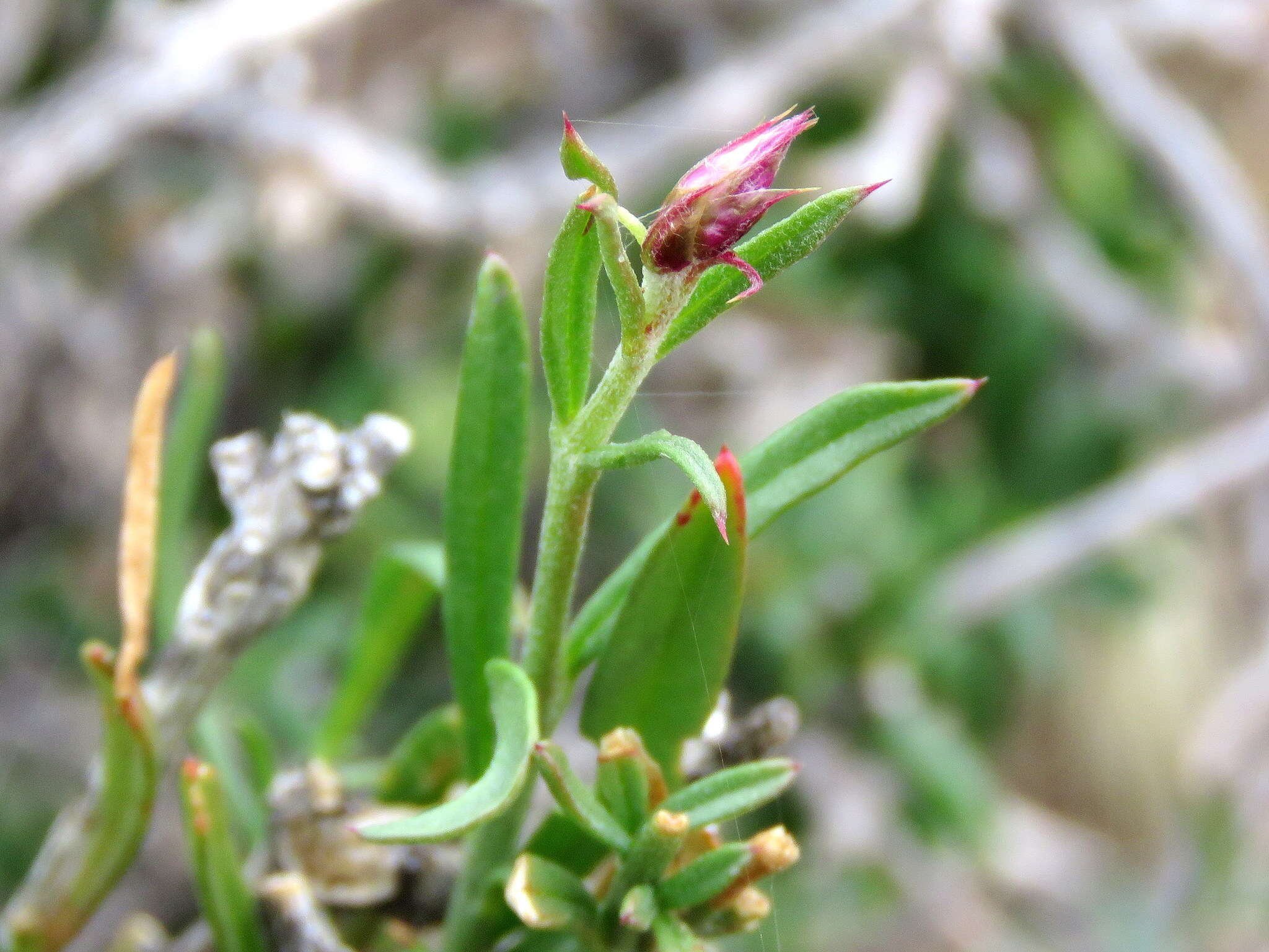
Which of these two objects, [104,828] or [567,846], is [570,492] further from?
[104,828]

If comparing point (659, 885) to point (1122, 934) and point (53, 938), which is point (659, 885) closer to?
point (53, 938)

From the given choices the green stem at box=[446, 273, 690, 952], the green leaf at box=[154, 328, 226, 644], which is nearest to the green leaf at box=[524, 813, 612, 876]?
the green stem at box=[446, 273, 690, 952]

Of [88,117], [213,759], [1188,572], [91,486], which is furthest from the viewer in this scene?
[1188,572]

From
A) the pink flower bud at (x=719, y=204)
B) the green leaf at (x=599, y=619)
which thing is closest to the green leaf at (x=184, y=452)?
the green leaf at (x=599, y=619)

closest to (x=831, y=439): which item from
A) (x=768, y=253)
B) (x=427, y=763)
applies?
(x=768, y=253)

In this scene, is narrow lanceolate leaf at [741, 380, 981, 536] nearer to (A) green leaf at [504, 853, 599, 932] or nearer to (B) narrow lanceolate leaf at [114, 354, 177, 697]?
(A) green leaf at [504, 853, 599, 932]

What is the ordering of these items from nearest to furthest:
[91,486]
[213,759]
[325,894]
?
[325,894]
[213,759]
[91,486]

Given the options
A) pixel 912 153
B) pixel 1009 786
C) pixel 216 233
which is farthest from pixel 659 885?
pixel 1009 786
